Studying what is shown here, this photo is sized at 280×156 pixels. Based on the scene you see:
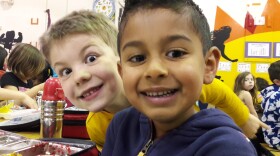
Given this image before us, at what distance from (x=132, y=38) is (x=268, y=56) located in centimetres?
374

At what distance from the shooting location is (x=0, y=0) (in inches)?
191

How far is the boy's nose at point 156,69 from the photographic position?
0.58 m

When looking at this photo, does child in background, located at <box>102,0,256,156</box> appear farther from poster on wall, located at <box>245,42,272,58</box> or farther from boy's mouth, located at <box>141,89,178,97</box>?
poster on wall, located at <box>245,42,272,58</box>

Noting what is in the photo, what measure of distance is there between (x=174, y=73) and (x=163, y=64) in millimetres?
27

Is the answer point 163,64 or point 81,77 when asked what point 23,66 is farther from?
point 163,64

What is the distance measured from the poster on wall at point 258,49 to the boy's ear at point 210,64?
11.8 ft

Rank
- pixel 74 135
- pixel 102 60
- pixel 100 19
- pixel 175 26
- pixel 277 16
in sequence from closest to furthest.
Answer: pixel 175 26 < pixel 102 60 < pixel 100 19 < pixel 74 135 < pixel 277 16

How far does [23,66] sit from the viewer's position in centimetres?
246

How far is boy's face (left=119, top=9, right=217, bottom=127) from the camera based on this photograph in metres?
0.59

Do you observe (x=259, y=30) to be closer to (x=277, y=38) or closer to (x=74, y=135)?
(x=277, y=38)

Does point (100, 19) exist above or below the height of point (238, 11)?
below

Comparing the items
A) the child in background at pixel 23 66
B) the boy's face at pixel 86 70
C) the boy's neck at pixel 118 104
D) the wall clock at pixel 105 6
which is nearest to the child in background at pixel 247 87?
the wall clock at pixel 105 6

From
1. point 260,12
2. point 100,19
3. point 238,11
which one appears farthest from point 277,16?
point 100,19

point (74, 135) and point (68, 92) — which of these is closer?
point (68, 92)
